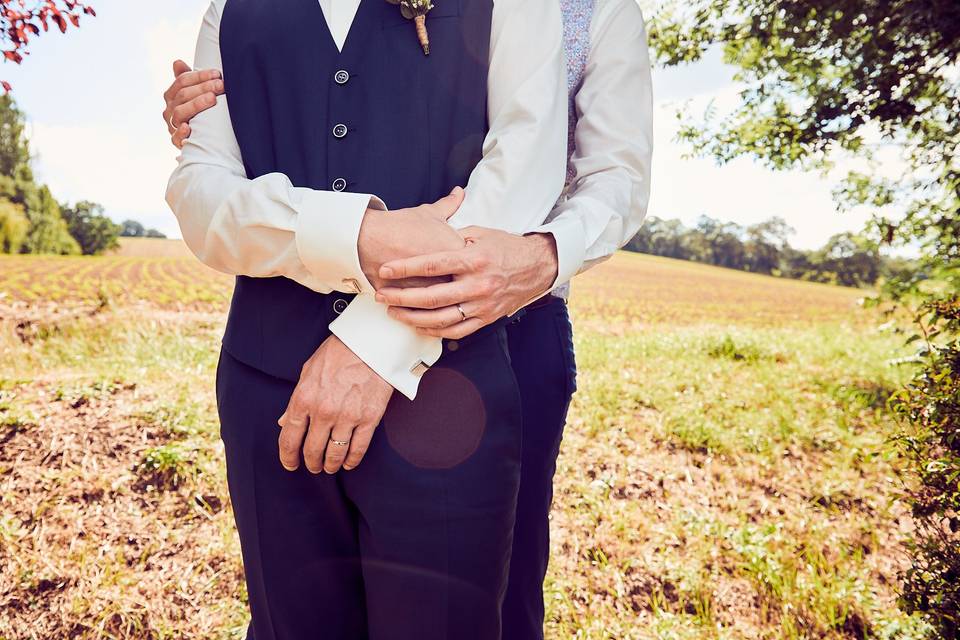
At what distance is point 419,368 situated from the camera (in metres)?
1.07

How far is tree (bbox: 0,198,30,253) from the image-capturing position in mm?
15109

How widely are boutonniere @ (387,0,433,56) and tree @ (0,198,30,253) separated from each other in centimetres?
1811

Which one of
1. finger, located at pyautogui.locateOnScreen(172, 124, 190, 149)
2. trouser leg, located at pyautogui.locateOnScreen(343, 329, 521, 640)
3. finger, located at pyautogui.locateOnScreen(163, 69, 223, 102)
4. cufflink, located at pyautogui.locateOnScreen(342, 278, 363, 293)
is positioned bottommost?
trouser leg, located at pyautogui.locateOnScreen(343, 329, 521, 640)

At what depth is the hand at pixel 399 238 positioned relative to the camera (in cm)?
100

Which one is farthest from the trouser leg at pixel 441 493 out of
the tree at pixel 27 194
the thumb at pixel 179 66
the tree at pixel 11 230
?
the tree at pixel 27 194

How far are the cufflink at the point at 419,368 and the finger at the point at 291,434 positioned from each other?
0.69 feet

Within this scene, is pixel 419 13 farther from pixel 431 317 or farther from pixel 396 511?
pixel 396 511

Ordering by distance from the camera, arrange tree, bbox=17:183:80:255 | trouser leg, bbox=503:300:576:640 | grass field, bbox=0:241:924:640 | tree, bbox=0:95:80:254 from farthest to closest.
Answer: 1. tree, bbox=0:95:80:254
2. tree, bbox=17:183:80:255
3. grass field, bbox=0:241:924:640
4. trouser leg, bbox=503:300:576:640

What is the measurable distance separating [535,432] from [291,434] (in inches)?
29.9

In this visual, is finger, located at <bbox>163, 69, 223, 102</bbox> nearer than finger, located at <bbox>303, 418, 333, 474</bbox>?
No

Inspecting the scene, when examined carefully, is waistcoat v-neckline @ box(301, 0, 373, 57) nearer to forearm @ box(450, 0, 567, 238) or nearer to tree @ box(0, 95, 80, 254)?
forearm @ box(450, 0, 567, 238)

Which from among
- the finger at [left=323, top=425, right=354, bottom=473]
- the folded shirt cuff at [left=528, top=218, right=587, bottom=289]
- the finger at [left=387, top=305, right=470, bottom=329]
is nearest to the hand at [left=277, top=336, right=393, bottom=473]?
the finger at [left=323, top=425, right=354, bottom=473]

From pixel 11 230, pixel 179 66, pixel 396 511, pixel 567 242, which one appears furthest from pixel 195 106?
pixel 11 230

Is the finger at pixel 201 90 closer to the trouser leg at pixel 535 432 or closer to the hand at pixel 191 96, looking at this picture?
the hand at pixel 191 96
